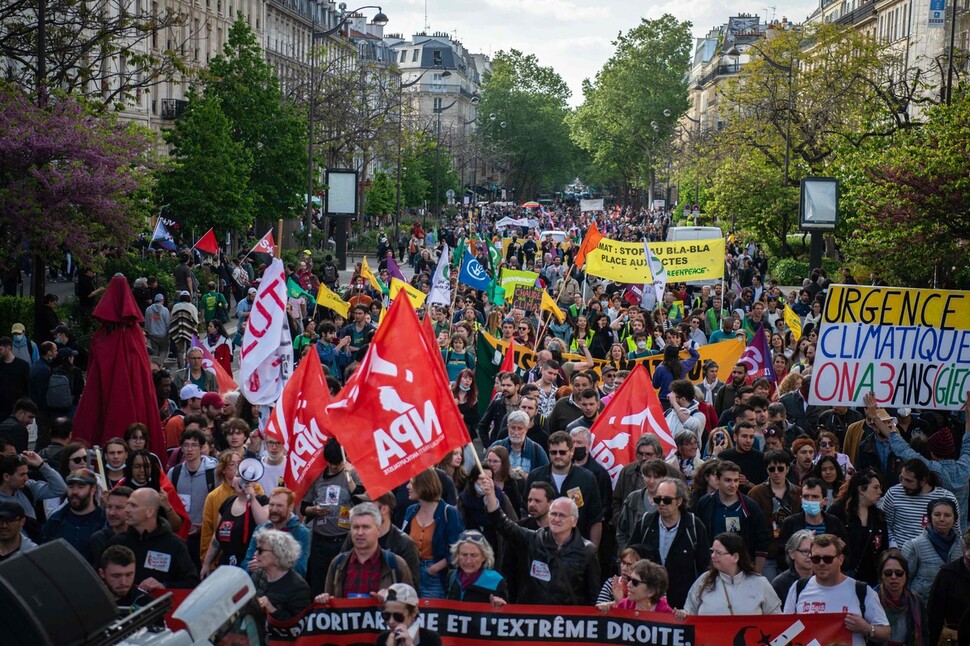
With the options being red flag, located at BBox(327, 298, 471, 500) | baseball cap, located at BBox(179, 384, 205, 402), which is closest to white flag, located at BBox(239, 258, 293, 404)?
baseball cap, located at BBox(179, 384, 205, 402)

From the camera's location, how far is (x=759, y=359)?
46.5 ft

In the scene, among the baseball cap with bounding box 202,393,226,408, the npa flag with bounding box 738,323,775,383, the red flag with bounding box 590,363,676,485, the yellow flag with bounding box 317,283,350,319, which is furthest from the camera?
the yellow flag with bounding box 317,283,350,319

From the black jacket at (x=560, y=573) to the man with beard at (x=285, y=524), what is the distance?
1.13 metres

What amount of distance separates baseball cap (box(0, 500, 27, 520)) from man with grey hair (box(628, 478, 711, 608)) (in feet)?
11.3

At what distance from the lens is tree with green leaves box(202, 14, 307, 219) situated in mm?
42781

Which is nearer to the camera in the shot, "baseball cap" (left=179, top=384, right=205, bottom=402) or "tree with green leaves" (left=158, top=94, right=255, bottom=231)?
"baseball cap" (left=179, top=384, right=205, bottom=402)

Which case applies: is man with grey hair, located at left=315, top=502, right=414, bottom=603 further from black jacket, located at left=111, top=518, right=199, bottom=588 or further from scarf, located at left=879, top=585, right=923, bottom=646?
scarf, located at left=879, top=585, right=923, bottom=646

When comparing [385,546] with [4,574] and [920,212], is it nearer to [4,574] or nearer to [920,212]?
[4,574]

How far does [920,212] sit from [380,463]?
19.6m

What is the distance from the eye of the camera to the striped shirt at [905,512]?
8.42m

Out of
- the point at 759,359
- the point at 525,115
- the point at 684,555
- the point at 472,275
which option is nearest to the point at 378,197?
the point at 472,275

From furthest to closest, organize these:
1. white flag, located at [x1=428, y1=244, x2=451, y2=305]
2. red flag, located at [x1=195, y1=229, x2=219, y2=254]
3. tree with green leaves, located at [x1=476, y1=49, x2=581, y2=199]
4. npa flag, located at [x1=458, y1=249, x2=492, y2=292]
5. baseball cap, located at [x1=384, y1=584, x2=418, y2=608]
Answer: tree with green leaves, located at [x1=476, y1=49, x2=581, y2=199], red flag, located at [x1=195, y1=229, x2=219, y2=254], npa flag, located at [x1=458, y1=249, x2=492, y2=292], white flag, located at [x1=428, y1=244, x2=451, y2=305], baseball cap, located at [x1=384, y1=584, x2=418, y2=608]

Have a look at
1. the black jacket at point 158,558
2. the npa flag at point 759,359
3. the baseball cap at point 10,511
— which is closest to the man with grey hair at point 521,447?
the black jacket at point 158,558

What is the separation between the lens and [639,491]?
8680 mm
